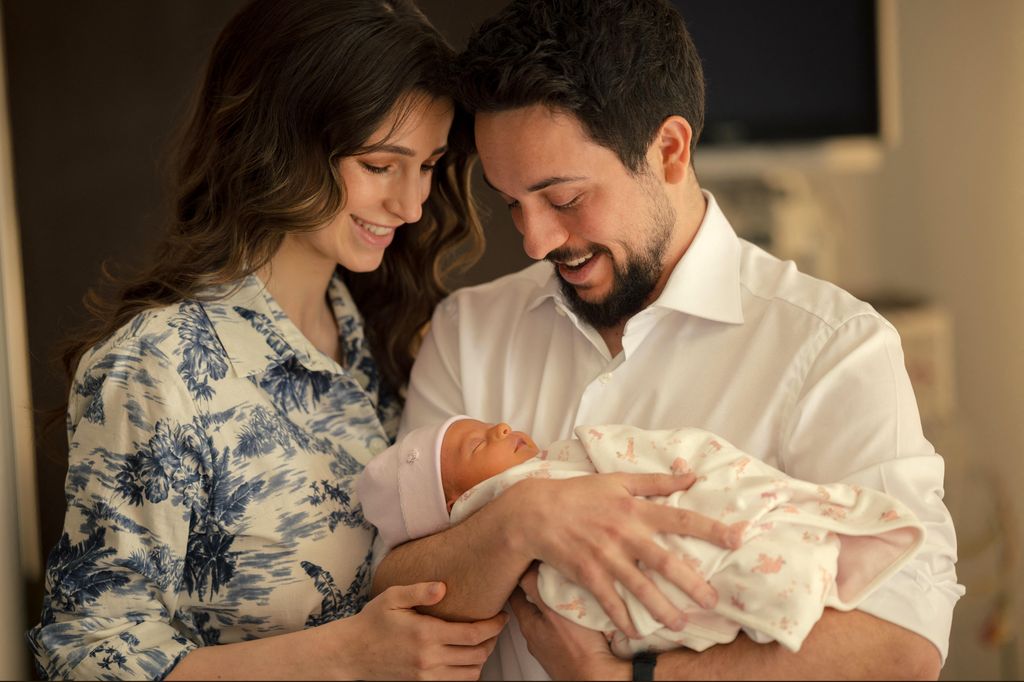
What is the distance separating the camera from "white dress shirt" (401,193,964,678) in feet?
5.94

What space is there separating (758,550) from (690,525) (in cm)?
11

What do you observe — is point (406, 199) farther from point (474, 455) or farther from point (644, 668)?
point (644, 668)

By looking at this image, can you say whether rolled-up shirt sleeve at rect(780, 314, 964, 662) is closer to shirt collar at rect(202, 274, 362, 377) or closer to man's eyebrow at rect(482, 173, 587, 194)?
man's eyebrow at rect(482, 173, 587, 194)

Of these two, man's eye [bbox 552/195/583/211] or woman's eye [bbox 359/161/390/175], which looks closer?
man's eye [bbox 552/195/583/211]

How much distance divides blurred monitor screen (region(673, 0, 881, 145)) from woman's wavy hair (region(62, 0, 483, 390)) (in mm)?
2892

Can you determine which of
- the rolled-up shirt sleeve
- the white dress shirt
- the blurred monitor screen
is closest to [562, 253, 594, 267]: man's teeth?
the white dress shirt

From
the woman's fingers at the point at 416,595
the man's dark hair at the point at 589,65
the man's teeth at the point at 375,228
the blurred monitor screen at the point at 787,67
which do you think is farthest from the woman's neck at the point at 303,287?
the blurred monitor screen at the point at 787,67

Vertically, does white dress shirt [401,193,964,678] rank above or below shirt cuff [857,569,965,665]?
above

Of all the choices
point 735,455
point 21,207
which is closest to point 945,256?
point 735,455

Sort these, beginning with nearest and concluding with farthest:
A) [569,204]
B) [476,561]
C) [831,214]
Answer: [476,561], [569,204], [831,214]

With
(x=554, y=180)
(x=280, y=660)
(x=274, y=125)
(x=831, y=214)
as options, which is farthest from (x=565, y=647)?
(x=831, y=214)

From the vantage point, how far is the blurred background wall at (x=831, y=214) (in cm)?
283

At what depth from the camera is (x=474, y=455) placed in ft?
6.44

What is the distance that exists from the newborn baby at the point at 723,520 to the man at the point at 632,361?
0.04m
